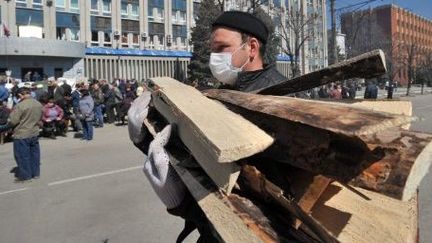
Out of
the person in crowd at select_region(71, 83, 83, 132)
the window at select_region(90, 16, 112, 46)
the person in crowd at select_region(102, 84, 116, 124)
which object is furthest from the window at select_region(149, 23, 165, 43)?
the person in crowd at select_region(71, 83, 83, 132)

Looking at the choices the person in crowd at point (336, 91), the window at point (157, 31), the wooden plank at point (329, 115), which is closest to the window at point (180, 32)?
the window at point (157, 31)

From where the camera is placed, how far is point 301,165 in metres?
1.49

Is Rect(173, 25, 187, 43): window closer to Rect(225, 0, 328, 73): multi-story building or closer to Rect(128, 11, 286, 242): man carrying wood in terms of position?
Rect(225, 0, 328, 73): multi-story building

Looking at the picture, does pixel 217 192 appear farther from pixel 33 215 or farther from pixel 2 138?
pixel 2 138

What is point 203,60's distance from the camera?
4909cm

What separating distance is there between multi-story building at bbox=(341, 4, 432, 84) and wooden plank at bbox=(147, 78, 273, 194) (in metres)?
41.0

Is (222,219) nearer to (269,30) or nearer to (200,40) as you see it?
(269,30)

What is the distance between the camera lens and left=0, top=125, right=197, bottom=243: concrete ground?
5.89 m

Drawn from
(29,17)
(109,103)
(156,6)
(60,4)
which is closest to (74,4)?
(60,4)

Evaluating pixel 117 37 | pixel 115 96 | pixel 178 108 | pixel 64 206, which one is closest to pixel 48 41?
pixel 117 37

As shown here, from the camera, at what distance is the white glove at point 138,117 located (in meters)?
2.36

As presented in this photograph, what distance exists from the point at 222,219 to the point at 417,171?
0.59 metres

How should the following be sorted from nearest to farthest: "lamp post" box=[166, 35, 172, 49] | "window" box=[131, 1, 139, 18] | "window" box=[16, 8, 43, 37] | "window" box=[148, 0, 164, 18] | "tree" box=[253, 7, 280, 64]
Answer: "tree" box=[253, 7, 280, 64], "window" box=[16, 8, 43, 37], "window" box=[131, 1, 139, 18], "window" box=[148, 0, 164, 18], "lamp post" box=[166, 35, 172, 49]

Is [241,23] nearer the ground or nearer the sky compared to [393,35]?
nearer the ground
